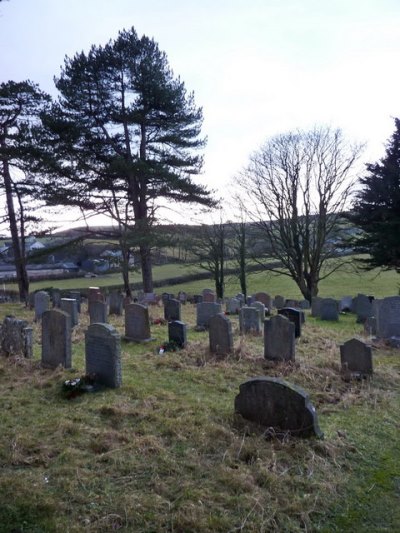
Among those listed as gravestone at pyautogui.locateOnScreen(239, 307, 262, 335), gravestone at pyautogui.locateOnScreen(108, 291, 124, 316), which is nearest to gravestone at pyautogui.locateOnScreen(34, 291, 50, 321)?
gravestone at pyautogui.locateOnScreen(108, 291, 124, 316)

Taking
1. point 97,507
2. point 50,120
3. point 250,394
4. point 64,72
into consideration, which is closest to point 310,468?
point 250,394

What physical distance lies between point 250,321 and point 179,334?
9.94ft

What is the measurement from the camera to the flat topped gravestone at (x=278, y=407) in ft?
15.9

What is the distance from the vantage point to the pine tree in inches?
854

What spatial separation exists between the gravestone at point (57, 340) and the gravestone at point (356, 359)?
4.80 meters

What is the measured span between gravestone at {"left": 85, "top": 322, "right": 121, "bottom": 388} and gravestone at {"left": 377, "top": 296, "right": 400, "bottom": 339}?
7.59 meters

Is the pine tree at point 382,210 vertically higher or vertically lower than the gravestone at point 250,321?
higher

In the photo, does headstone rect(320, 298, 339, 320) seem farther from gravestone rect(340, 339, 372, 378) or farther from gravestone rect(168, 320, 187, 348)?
gravestone rect(340, 339, 372, 378)

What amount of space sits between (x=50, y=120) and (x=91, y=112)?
6.52 ft

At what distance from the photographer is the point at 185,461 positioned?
4203mm

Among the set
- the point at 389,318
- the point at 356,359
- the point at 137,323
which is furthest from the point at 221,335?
the point at 389,318

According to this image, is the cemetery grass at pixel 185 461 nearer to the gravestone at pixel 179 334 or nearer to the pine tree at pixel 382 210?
the gravestone at pixel 179 334

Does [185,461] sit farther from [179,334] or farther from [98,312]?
[98,312]

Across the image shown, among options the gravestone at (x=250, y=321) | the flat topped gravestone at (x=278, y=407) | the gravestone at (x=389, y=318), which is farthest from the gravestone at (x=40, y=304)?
the flat topped gravestone at (x=278, y=407)
